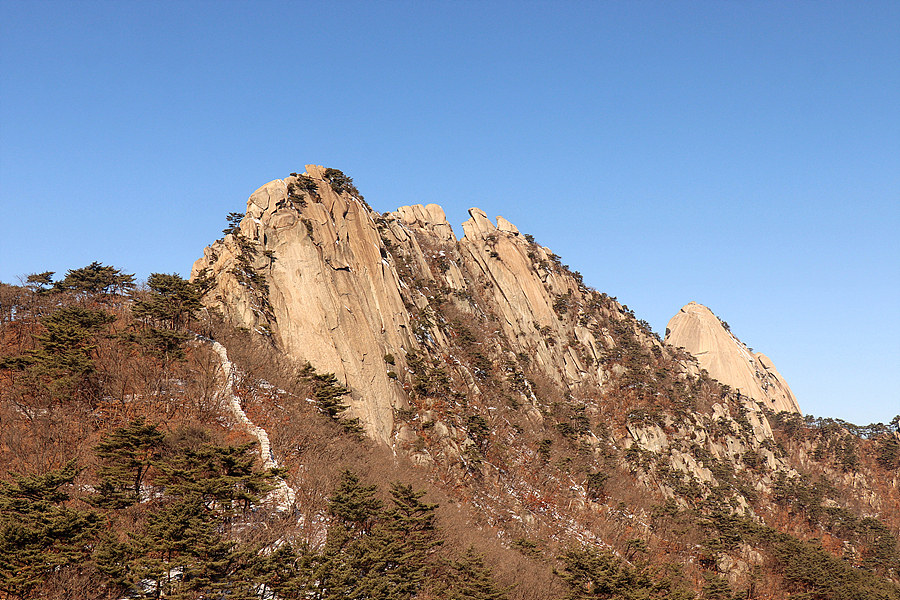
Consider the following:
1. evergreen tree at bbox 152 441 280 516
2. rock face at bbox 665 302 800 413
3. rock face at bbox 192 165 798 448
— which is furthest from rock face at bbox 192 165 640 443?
rock face at bbox 665 302 800 413

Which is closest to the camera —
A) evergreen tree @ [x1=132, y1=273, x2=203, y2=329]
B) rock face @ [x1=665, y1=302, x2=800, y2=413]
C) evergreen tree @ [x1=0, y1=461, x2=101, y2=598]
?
evergreen tree @ [x1=0, y1=461, x2=101, y2=598]

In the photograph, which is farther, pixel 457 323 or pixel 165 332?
pixel 457 323

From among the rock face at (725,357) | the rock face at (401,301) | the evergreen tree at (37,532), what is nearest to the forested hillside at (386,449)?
the evergreen tree at (37,532)

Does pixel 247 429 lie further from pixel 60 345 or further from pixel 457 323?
pixel 457 323

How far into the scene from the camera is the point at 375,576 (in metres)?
18.6

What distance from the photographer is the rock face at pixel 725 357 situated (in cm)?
11350

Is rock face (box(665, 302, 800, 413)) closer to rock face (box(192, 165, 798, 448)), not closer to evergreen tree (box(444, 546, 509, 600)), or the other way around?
rock face (box(192, 165, 798, 448))

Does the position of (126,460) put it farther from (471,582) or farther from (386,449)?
(386,449)

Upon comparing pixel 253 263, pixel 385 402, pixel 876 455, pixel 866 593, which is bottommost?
pixel 866 593

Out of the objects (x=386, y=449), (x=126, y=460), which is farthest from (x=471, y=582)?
(x=386, y=449)

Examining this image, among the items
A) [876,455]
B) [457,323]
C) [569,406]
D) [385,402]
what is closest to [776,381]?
[876,455]

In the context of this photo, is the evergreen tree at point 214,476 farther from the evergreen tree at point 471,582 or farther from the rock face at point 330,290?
the rock face at point 330,290

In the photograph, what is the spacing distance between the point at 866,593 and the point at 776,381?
303 feet

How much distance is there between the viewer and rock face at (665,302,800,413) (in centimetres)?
11350
